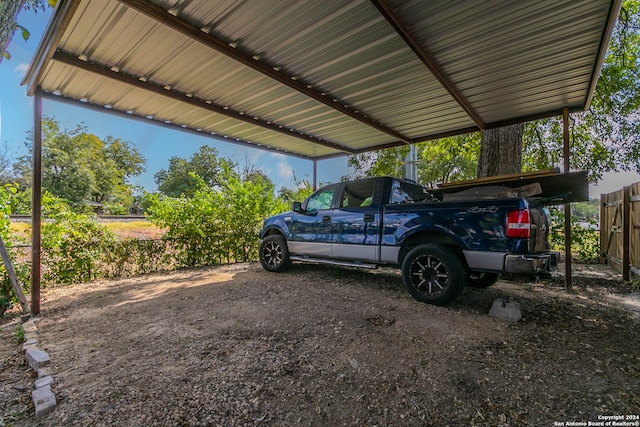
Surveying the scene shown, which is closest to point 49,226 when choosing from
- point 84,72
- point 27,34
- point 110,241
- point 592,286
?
point 110,241

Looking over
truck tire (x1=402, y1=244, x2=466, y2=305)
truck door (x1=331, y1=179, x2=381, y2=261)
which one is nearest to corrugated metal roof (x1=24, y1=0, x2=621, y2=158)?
truck door (x1=331, y1=179, x2=381, y2=261)

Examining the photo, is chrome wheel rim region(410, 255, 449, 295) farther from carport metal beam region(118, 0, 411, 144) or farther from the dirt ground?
carport metal beam region(118, 0, 411, 144)

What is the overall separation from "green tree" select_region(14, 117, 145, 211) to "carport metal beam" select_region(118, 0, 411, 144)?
2940cm

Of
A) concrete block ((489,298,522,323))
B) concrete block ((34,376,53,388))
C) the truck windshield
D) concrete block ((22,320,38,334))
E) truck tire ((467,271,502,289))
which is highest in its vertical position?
the truck windshield

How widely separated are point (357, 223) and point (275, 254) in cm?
219

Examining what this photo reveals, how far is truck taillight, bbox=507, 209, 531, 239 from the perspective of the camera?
3.44 m

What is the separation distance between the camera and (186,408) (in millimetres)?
2033

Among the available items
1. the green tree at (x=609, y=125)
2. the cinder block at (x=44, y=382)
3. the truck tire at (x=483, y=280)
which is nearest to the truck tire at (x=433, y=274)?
the truck tire at (x=483, y=280)

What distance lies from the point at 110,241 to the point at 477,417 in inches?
264

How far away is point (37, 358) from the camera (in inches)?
104

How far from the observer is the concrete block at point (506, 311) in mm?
3578

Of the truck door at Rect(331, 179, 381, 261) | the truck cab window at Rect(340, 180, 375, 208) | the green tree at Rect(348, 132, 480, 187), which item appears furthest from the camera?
the green tree at Rect(348, 132, 480, 187)

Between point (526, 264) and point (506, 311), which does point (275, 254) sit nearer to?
point (506, 311)

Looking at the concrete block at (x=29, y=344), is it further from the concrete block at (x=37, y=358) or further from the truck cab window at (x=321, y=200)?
the truck cab window at (x=321, y=200)
